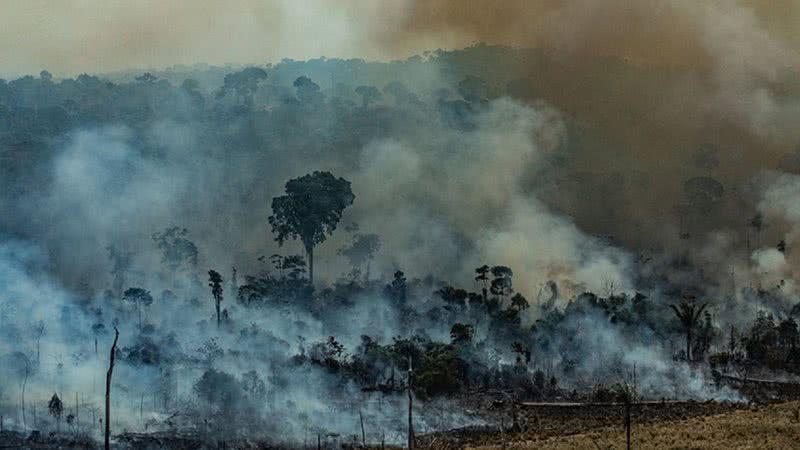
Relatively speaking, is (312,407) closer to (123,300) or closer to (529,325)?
(529,325)

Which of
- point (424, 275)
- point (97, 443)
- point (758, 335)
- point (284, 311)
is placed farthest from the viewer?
point (424, 275)

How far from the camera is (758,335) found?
89.9m

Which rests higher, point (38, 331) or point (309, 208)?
point (309, 208)

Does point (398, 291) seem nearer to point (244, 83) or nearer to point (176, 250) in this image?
point (176, 250)

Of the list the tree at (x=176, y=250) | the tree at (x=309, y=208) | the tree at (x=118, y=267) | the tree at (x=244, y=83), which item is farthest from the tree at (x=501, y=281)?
the tree at (x=244, y=83)

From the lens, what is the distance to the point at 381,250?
13012 cm

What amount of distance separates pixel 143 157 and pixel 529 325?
78804 mm

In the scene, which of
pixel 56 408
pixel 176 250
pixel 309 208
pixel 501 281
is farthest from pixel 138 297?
pixel 501 281

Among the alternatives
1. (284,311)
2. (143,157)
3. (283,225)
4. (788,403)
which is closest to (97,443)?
(284,311)

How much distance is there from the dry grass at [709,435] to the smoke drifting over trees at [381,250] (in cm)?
1074

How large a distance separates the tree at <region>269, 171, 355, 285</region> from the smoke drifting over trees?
11.9 inches

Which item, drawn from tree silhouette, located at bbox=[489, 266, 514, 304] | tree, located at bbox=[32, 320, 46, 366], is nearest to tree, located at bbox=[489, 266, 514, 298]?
tree silhouette, located at bbox=[489, 266, 514, 304]

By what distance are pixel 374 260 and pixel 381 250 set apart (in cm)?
332

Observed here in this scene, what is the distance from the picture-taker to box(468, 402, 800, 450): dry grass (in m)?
56.9
